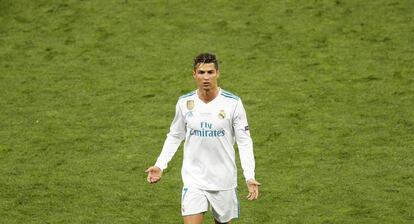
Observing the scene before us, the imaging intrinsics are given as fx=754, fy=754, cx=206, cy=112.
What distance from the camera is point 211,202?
20.8 ft

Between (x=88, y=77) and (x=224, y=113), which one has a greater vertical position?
(x=224, y=113)

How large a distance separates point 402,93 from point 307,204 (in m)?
3.53

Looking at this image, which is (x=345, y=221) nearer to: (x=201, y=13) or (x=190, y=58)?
(x=190, y=58)

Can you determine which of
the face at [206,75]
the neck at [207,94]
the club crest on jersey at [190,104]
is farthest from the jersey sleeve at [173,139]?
the face at [206,75]

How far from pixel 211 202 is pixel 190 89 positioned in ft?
17.5

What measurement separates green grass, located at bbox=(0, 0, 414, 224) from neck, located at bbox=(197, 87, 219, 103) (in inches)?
88.3

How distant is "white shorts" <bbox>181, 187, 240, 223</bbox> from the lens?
6.23 metres

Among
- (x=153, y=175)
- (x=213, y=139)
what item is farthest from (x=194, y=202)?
(x=213, y=139)

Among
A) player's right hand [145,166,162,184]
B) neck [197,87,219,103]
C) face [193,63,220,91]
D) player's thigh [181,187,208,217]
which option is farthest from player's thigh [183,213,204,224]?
face [193,63,220,91]

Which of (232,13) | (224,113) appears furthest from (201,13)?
(224,113)

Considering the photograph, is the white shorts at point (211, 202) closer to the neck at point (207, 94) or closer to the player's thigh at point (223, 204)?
the player's thigh at point (223, 204)

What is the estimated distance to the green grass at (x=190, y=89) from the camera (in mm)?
8602

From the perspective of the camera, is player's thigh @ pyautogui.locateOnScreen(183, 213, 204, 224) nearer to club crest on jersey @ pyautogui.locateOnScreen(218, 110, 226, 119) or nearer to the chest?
the chest

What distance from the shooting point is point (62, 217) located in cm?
818
